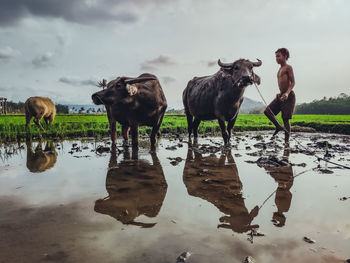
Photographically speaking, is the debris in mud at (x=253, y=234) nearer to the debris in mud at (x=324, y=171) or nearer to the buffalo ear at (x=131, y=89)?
the debris in mud at (x=324, y=171)

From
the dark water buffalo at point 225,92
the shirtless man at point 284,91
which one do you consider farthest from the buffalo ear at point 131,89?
the shirtless man at point 284,91

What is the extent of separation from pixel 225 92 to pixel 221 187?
309cm

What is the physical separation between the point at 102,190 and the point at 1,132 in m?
5.60

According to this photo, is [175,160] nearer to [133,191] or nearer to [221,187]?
[221,187]

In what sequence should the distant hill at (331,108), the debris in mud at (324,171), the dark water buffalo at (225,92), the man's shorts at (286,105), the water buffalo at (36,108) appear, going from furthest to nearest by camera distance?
the distant hill at (331,108)
the water buffalo at (36,108)
the man's shorts at (286,105)
the dark water buffalo at (225,92)
the debris in mud at (324,171)

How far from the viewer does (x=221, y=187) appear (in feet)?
8.93

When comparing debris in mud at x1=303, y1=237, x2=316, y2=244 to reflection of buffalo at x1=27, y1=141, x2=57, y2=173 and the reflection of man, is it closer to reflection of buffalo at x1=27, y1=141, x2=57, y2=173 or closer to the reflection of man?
the reflection of man

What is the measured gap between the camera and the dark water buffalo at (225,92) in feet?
16.4

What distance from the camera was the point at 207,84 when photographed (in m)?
6.27

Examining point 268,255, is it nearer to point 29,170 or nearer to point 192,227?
point 192,227

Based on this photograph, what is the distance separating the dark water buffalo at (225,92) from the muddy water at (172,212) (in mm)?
1841

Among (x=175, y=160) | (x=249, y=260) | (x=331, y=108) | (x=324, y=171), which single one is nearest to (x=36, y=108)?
(x=175, y=160)

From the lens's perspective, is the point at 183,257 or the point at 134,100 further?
the point at 134,100

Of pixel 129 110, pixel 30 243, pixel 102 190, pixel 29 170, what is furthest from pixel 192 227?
pixel 129 110
